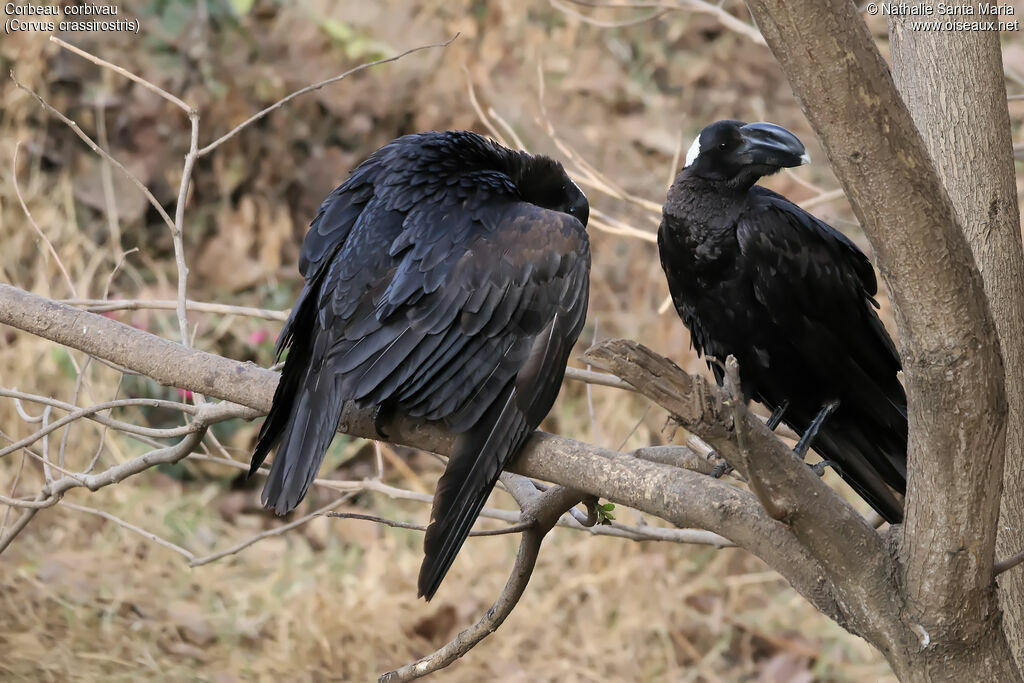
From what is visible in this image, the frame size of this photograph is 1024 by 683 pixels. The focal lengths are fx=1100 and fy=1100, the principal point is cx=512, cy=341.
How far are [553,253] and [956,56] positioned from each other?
33.3 inches

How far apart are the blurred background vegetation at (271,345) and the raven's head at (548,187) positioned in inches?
16.3

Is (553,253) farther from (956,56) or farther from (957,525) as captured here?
(957,525)

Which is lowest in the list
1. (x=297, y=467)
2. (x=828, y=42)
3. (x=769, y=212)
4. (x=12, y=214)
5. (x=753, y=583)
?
(x=753, y=583)

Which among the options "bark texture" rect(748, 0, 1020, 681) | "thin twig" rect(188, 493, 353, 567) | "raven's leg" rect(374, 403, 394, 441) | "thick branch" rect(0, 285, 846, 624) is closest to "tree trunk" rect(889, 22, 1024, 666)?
"bark texture" rect(748, 0, 1020, 681)

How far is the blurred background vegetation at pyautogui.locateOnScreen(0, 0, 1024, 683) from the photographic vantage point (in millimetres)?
4141

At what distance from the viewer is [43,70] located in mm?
5199

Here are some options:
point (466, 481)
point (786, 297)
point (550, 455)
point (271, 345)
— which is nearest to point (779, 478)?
point (550, 455)

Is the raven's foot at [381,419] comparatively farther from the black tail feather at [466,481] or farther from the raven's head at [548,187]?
the raven's head at [548,187]

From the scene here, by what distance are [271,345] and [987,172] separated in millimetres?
3678

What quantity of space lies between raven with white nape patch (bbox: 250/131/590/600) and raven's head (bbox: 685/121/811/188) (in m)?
0.46

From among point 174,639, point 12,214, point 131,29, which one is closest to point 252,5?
point 131,29

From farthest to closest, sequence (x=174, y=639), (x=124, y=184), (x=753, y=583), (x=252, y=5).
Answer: (x=252, y=5) < (x=124, y=184) < (x=753, y=583) < (x=174, y=639)

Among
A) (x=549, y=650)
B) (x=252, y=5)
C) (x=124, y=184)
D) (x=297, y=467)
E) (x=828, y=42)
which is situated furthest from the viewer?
(x=252, y=5)

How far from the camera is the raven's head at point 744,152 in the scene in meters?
2.50
